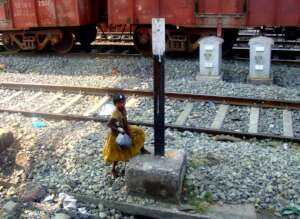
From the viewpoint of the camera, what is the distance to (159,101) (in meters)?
5.18

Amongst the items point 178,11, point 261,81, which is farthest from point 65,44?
point 261,81

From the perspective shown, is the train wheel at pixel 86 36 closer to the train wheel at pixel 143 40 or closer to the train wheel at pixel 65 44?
the train wheel at pixel 65 44

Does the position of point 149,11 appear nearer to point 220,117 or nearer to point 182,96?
point 182,96

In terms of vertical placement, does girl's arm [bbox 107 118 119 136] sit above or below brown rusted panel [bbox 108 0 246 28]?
below

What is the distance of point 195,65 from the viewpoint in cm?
1166

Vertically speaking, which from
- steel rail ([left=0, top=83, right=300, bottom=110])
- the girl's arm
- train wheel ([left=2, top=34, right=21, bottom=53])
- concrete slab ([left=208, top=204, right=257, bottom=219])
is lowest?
concrete slab ([left=208, top=204, right=257, bottom=219])

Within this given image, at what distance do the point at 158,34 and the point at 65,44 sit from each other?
9.60m

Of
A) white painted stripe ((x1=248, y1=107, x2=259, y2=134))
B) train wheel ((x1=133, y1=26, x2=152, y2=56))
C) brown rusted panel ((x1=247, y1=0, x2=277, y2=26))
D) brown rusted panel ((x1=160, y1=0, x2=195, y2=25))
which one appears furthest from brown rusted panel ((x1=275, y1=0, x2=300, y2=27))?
white painted stripe ((x1=248, y1=107, x2=259, y2=134))

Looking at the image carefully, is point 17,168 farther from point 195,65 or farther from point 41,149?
point 195,65

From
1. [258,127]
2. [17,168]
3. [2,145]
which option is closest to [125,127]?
[17,168]

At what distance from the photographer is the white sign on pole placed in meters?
4.87

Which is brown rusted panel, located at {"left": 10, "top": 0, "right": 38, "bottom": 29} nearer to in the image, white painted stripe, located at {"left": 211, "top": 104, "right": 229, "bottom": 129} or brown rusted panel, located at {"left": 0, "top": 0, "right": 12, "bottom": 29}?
brown rusted panel, located at {"left": 0, "top": 0, "right": 12, "bottom": 29}

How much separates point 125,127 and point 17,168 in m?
1.86

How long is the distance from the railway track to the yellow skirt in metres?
1.91
